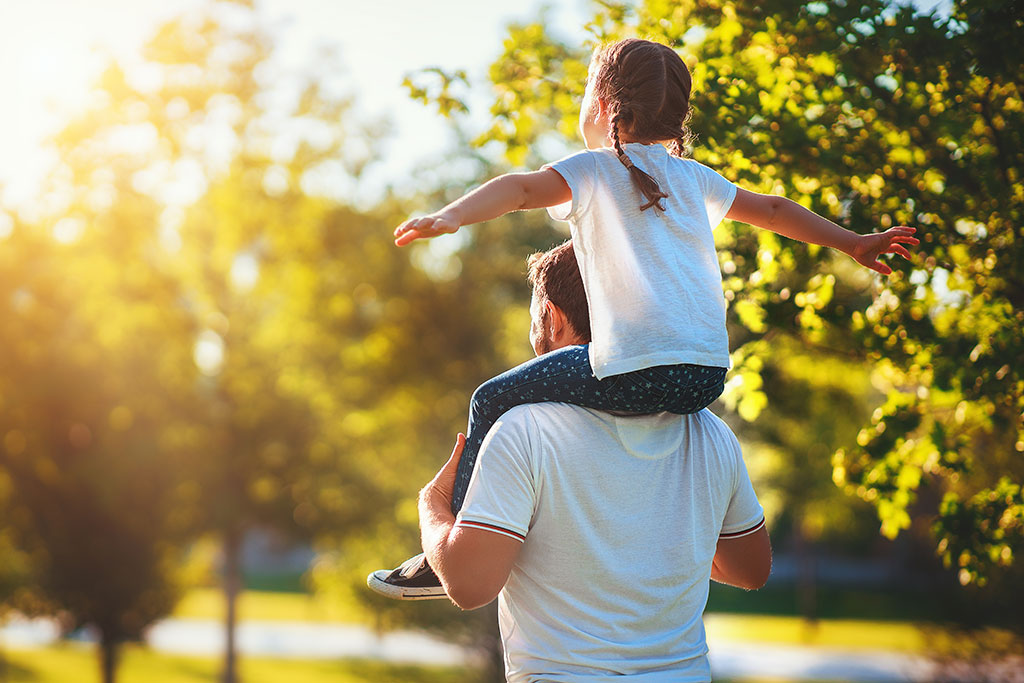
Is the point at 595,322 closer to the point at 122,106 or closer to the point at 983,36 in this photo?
the point at 983,36

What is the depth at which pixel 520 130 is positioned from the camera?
13.9 ft

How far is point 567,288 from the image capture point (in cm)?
201

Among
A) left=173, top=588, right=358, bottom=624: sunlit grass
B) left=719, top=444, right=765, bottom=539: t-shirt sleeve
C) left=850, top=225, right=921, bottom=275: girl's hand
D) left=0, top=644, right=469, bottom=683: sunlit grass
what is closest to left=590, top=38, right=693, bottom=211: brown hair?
left=850, top=225, right=921, bottom=275: girl's hand

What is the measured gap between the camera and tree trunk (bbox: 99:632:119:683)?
13359 millimetres

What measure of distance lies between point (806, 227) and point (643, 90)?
A: 0.48 metres

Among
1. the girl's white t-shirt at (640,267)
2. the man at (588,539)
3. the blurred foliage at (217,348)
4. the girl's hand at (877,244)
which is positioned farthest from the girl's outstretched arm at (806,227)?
the blurred foliage at (217,348)

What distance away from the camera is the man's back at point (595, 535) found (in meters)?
1.80

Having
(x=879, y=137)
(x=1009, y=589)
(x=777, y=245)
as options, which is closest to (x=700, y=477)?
(x=777, y=245)

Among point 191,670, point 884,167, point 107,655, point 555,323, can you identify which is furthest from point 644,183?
point 191,670

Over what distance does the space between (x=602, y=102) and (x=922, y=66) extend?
1885 mm

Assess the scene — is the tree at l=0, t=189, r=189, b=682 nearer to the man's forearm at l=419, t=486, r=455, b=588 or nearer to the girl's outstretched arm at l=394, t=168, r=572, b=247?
the man's forearm at l=419, t=486, r=455, b=588

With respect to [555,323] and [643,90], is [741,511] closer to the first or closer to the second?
[555,323]

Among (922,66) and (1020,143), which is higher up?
(922,66)

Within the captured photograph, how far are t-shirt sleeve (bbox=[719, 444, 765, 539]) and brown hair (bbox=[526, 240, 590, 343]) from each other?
1.34 ft
